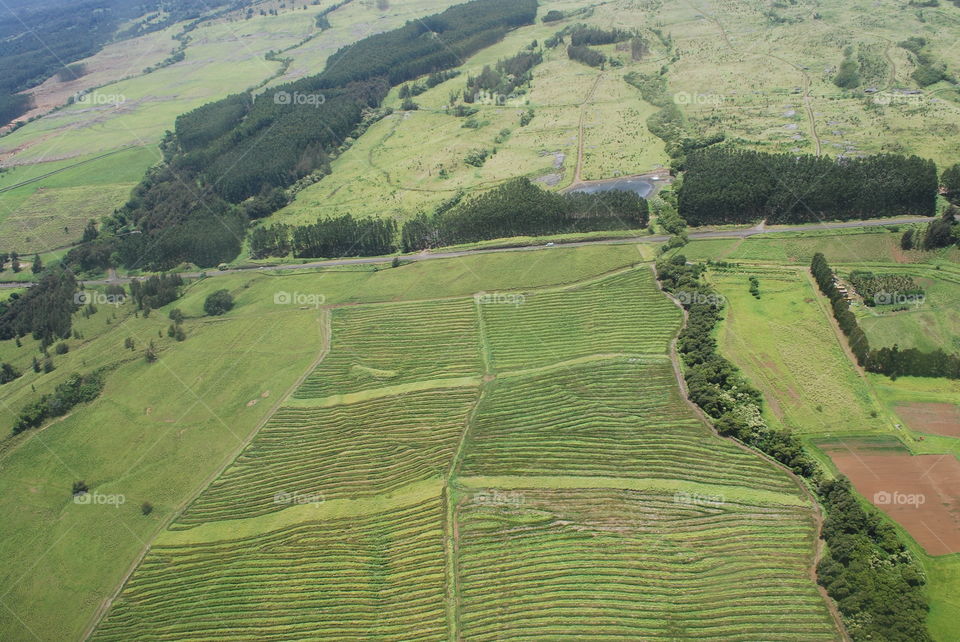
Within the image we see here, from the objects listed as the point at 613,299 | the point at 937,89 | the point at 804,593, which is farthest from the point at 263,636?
the point at 937,89

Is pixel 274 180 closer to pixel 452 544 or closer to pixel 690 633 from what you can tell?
pixel 452 544

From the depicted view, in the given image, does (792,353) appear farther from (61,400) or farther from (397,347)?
(61,400)

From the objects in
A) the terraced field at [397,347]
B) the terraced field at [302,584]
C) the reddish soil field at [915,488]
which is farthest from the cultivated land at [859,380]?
the terraced field at [302,584]

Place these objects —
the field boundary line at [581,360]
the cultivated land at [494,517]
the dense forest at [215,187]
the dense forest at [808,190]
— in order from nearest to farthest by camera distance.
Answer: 1. the cultivated land at [494,517]
2. the field boundary line at [581,360]
3. the dense forest at [808,190]
4. the dense forest at [215,187]

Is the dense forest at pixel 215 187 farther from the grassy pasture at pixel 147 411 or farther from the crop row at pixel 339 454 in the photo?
the crop row at pixel 339 454

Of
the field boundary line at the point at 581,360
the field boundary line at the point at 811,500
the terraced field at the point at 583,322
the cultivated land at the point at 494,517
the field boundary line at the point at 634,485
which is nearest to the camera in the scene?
the field boundary line at the point at 811,500

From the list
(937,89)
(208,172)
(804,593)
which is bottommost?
(804,593)

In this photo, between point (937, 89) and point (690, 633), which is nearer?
point (690, 633)
